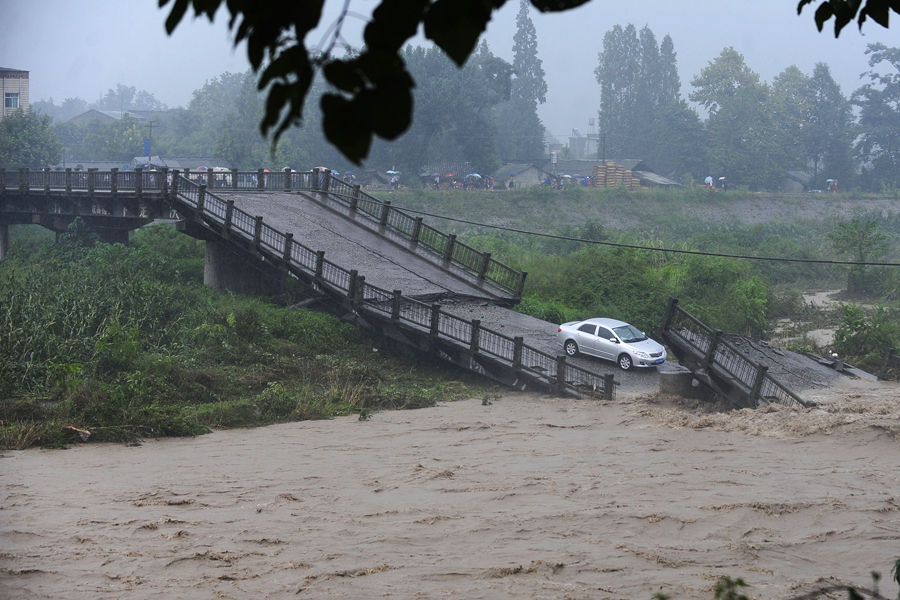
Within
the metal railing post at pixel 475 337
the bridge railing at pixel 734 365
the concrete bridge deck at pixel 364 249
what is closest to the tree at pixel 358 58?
the bridge railing at pixel 734 365

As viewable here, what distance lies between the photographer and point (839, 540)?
12562 mm

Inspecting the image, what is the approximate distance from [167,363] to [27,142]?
48.3 meters

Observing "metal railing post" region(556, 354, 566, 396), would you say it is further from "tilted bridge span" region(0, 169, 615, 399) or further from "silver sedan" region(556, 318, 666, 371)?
"silver sedan" region(556, 318, 666, 371)

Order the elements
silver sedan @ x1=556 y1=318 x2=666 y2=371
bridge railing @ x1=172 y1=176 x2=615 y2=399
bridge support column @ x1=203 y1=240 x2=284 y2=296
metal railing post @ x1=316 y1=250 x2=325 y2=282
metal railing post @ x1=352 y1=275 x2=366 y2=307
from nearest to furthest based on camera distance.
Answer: bridge railing @ x1=172 y1=176 x2=615 y2=399, silver sedan @ x1=556 y1=318 x2=666 y2=371, metal railing post @ x1=352 y1=275 x2=366 y2=307, metal railing post @ x1=316 y1=250 x2=325 y2=282, bridge support column @ x1=203 y1=240 x2=284 y2=296

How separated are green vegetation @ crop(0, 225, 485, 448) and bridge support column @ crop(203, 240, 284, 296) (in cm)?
57

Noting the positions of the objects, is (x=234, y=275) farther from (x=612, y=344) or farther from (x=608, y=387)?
(x=608, y=387)

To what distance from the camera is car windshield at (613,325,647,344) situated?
25.5 metres

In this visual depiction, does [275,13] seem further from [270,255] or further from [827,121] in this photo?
[827,121]

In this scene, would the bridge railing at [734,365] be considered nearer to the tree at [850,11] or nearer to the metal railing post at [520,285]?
the metal railing post at [520,285]

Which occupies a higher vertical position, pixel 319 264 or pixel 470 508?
pixel 319 264

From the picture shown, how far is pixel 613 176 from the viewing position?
3521 inches

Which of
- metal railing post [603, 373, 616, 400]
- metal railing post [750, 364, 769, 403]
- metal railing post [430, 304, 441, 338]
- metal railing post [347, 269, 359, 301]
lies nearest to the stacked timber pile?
metal railing post [347, 269, 359, 301]

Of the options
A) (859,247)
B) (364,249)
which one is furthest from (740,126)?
(364,249)

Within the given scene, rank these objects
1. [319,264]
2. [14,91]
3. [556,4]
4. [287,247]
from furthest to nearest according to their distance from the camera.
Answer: [14,91] → [287,247] → [319,264] → [556,4]
